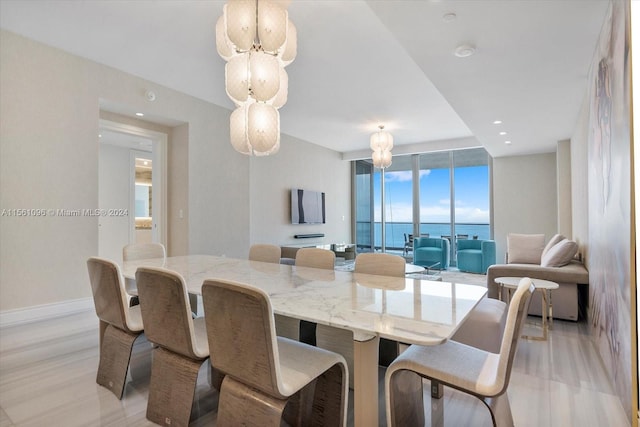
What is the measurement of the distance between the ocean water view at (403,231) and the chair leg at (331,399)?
727 centimetres

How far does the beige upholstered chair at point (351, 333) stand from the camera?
2.09 metres

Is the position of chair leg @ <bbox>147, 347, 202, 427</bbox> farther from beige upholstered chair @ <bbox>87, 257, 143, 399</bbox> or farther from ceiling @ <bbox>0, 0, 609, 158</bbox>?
ceiling @ <bbox>0, 0, 609, 158</bbox>

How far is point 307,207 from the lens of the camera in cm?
738

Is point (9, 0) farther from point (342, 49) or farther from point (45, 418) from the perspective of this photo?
point (45, 418)

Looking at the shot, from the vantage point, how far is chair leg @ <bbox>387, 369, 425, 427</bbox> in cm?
135

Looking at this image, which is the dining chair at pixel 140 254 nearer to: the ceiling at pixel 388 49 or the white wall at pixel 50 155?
the white wall at pixel 50 155

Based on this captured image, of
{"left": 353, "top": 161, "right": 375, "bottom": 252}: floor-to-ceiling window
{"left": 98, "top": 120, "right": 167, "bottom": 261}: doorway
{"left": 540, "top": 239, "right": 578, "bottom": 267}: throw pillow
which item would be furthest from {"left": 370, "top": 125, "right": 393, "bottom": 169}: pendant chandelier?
{"left": 98, "top": 120, "right": 167, "bottom": 261}: doorway

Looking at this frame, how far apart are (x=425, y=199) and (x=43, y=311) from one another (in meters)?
7.64

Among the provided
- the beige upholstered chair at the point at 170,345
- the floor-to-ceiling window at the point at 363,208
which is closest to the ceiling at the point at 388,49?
the beige upholstered chair at the point at 170,345

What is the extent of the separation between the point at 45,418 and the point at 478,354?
2.31 metres

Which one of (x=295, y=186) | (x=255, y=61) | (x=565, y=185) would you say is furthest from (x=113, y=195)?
(x=565, y=185)

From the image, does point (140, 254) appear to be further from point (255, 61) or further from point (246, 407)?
point (246, 407)

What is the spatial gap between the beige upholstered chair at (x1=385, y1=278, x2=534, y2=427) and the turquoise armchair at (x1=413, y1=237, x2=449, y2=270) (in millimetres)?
5629

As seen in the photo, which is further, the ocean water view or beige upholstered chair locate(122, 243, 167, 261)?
the ocean water view
